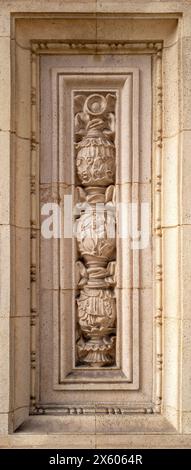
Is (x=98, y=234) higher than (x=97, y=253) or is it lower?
higher

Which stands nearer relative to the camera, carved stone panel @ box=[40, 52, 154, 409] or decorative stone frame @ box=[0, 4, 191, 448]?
decorative stone frame @ box=[0, 4, 191, 448]

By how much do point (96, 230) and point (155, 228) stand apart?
391 mm

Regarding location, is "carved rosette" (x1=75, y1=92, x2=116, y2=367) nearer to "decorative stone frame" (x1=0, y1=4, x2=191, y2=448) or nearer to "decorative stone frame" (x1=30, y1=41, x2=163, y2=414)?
"decorative stone frame" (x1=30, y1=41, x2=163, y2=414)

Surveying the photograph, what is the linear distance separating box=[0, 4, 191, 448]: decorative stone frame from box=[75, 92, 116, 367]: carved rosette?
11.4 inches

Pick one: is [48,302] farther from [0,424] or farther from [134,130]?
[134,130]

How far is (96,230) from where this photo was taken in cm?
399

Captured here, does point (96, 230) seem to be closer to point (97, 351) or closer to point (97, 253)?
point (97, 253)

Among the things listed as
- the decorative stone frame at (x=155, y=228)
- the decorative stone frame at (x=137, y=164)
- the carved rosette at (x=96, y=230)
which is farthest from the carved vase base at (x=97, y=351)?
the decorative stone frame at (x=155, y=228)

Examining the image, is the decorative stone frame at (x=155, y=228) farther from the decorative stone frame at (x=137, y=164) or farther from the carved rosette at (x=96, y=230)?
the carved rosette at (x=96, y=230)

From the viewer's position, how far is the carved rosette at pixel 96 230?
13.1ft

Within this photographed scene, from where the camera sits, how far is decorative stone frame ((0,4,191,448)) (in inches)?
153

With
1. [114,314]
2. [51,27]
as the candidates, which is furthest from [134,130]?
[114,314]

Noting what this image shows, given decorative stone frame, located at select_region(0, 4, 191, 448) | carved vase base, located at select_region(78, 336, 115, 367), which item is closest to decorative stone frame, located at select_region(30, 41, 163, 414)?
decorative stone frame, located at select_region(0, 4, 191, 448)

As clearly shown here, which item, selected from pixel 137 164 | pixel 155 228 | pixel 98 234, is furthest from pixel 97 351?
pixel 137 164
